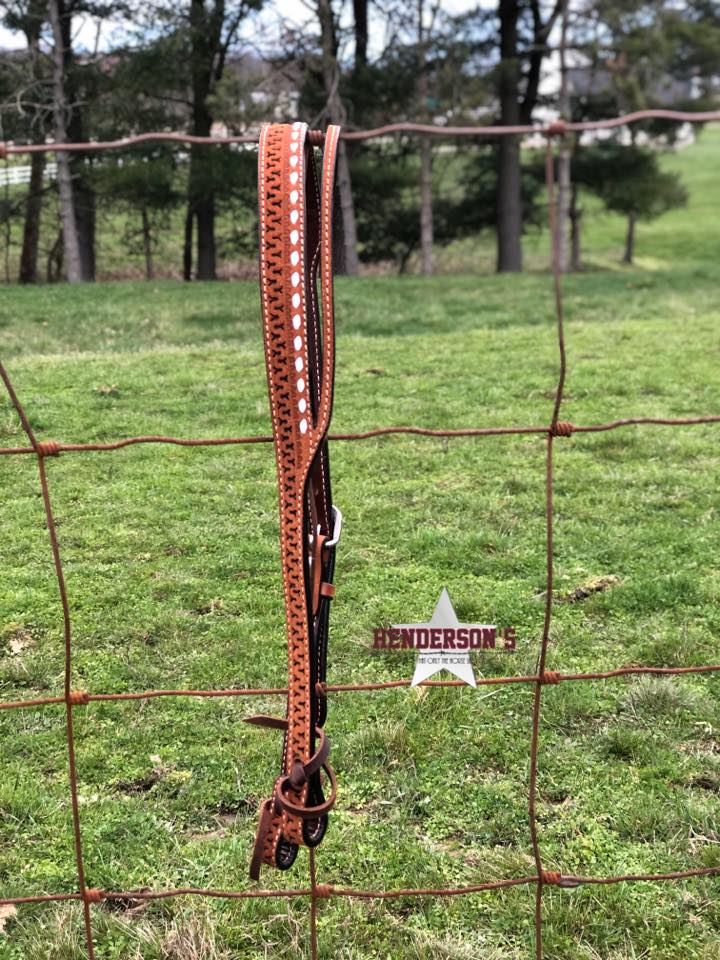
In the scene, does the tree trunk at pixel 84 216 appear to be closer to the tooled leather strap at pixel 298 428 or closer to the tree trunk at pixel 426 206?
the tree trunk at pixel 426 206

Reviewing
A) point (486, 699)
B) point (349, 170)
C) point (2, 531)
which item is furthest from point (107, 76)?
point (486, 699)

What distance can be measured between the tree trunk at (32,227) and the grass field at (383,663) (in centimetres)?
1154

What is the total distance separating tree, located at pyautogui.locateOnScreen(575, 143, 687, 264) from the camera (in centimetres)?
1800

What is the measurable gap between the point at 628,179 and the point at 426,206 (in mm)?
4134

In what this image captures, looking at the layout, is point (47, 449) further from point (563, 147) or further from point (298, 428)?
point (563, 147)

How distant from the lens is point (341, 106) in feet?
48.2

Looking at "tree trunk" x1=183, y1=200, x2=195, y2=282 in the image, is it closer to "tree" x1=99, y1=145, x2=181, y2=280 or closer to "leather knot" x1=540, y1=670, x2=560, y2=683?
"tree" x1=99, y1=145, x2=181, y2=280

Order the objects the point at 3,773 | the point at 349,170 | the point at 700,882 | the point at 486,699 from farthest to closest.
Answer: the point at 349,170 < the point at 486,699 < the point at 3,773 < the point at 700,882

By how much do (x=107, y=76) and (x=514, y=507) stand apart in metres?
14.4

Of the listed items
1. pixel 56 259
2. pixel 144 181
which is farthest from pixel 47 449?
pixel 56 259

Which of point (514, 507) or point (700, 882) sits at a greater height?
point (514, 507)

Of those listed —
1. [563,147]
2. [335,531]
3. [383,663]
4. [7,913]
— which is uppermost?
[563,147]

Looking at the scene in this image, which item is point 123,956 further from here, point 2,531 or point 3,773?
point 2,531

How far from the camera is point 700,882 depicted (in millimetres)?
2090
